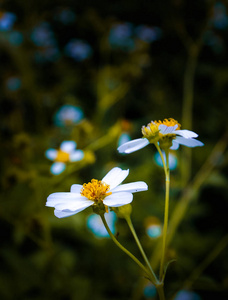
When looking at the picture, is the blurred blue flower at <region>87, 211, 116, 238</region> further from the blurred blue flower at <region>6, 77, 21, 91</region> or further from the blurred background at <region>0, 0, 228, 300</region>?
the blurred blue flower at <region>6, 77, 21, 91</region>

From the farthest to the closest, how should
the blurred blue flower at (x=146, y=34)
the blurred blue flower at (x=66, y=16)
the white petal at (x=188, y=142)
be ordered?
the blurred blue flower at (x=66, y=16), the blurred blue flower at (x=146, y=34), the white petal at (x=188, y=142)

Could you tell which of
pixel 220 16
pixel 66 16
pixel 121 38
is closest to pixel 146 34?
pixel 121 38

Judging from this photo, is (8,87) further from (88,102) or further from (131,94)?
(131,94)

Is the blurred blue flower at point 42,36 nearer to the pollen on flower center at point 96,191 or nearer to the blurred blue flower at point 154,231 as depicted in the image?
the blurred blue flower at point 154,231

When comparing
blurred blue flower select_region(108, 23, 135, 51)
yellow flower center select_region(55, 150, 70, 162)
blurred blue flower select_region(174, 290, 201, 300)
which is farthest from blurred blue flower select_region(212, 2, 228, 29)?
blurred blue flower select_region(174, 290, 201, 300)

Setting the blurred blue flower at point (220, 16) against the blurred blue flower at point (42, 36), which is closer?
the blurred blue flower at point (220, 16)

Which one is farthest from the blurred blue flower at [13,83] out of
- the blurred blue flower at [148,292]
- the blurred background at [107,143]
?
the blurred blue flower at [148,292]

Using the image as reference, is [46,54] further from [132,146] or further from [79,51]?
[132,146]
